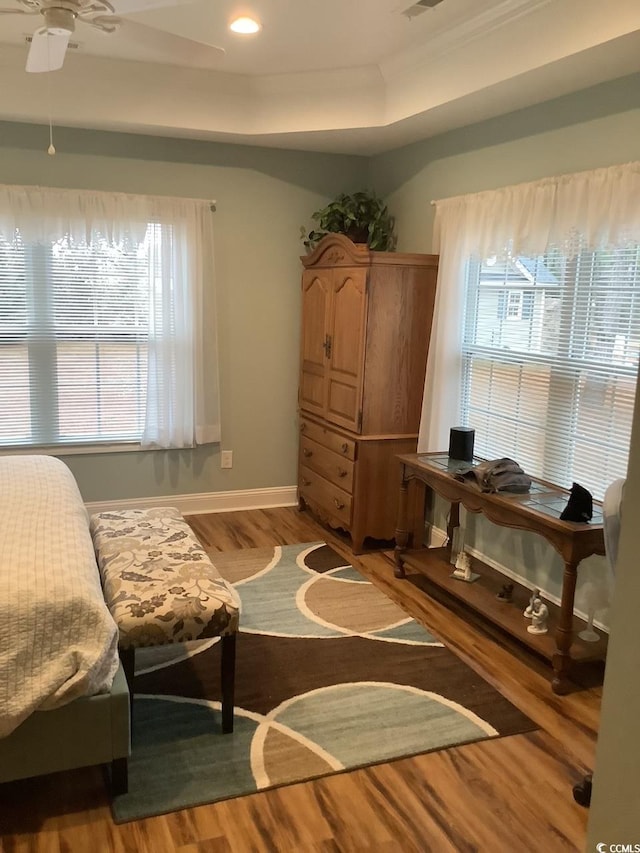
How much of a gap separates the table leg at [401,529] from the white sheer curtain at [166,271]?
158cm

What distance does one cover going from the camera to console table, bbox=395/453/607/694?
2768mm

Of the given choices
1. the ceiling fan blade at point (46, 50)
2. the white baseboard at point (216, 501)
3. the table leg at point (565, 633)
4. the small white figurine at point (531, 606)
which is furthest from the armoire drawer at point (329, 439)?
the ceiling fan blade at point (46, 50)

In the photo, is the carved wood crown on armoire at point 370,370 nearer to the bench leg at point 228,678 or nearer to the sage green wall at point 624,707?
the bench leg at point 228,678

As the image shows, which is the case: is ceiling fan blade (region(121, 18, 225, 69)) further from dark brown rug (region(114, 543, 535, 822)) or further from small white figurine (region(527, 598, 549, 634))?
small white figurine (region(527, 598, 549, 634))

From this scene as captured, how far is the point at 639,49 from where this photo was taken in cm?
262

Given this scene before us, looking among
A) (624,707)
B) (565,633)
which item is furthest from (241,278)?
(624,707)

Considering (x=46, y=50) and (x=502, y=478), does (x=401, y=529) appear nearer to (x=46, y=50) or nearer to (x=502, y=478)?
(x=502, y=478)

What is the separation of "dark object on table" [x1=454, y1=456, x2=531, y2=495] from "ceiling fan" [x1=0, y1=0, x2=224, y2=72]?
207cm

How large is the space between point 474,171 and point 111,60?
2.13m

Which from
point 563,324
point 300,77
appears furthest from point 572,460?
point 300,77

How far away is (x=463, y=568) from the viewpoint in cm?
360

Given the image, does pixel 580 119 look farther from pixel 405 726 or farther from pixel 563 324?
pixel 405 726

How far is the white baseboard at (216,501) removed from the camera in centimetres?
477

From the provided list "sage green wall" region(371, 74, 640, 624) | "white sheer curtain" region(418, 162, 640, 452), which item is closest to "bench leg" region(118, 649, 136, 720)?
"sage green wall" region(371, 74, 640, 624)
